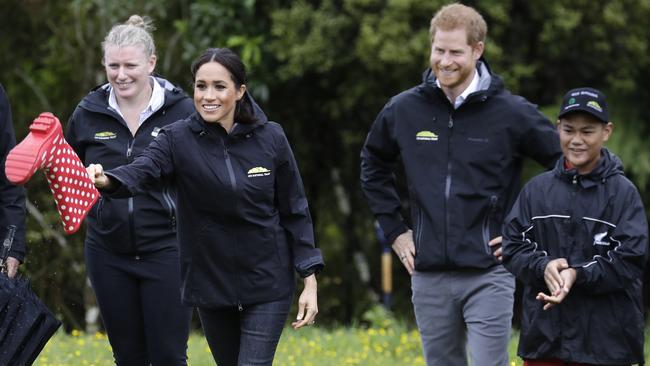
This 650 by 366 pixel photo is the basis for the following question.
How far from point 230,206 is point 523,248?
4.54ft

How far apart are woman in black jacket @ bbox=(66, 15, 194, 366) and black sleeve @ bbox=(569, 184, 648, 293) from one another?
220 centimetres

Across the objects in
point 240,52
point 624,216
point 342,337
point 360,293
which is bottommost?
point 360,293

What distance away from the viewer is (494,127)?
20.2 feet

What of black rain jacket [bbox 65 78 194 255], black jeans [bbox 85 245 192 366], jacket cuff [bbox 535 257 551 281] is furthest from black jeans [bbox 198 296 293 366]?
jacket cuff [bbox 535 257 551 281]

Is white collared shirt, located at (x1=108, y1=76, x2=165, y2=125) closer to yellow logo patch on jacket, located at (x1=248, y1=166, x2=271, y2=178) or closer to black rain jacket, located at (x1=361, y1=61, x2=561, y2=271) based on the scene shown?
→ yellow logo patch on jacket, located at (x1=248, y1=166, x2=271, y2=178)

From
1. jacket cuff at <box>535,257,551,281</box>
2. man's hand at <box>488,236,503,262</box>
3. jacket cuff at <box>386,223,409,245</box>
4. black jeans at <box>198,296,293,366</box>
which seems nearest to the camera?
jacket cuff at <box>535,257,551,281</box>

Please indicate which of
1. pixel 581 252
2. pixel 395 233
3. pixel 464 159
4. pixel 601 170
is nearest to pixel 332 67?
pixel 395 233

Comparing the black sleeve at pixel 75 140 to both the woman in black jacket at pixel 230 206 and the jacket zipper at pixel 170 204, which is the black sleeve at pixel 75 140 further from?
the woman in black jacket at pixel 230 206

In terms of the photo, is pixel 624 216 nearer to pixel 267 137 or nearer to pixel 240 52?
pixel 267 137

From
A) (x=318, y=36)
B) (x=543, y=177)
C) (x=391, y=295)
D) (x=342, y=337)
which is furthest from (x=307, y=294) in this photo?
(x=391, y=295)

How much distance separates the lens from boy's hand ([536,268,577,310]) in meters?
5.10

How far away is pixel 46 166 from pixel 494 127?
8.17 ft

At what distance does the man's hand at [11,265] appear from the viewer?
5.92 m

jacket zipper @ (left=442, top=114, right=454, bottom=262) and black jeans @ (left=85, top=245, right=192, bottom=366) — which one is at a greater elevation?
jacket zipper @ (left=442, top=114, right=454, bottom=262)
